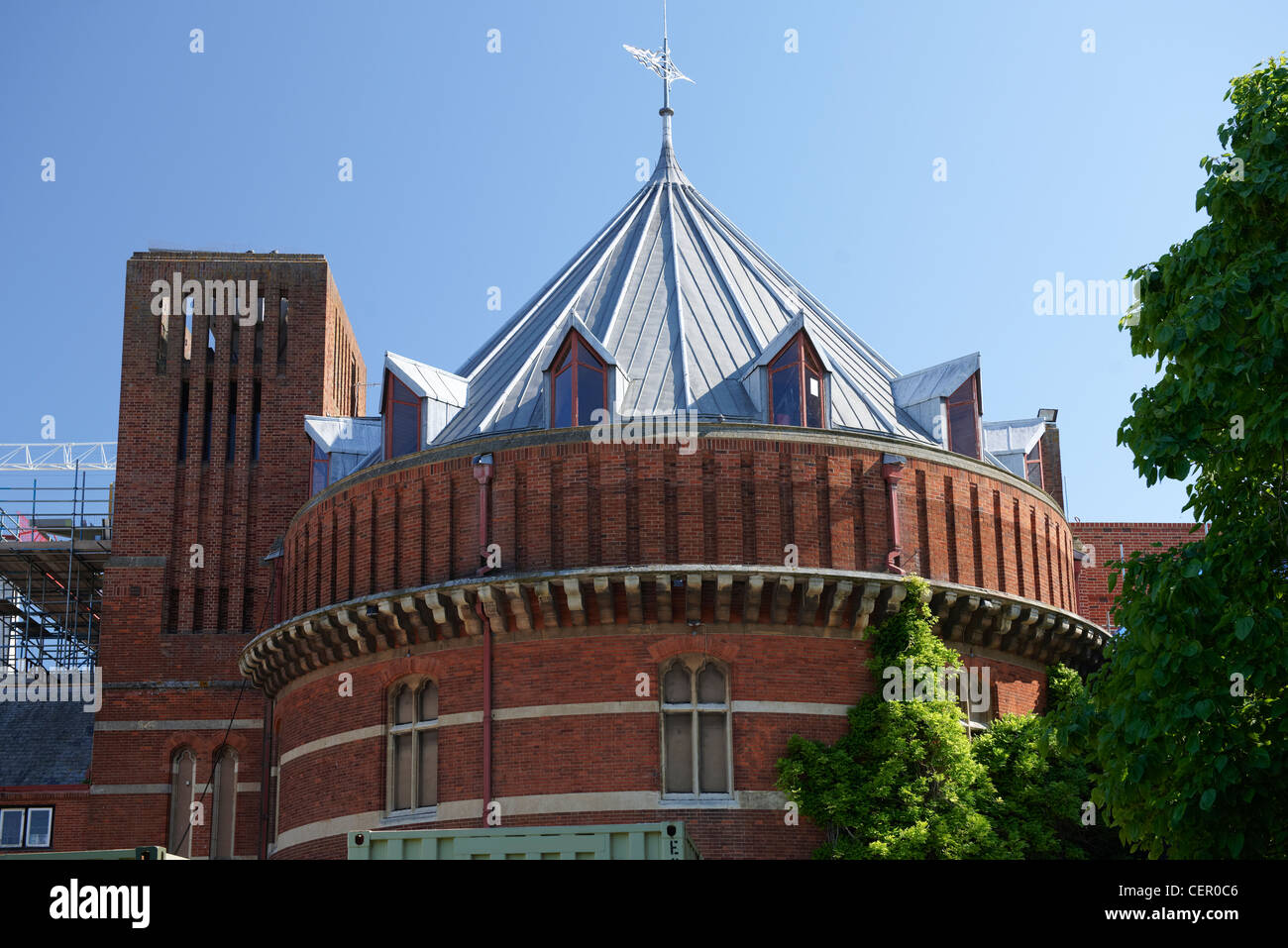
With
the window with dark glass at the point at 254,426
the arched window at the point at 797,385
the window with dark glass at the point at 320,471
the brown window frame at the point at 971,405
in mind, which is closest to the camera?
the arched window at the point at 797,385

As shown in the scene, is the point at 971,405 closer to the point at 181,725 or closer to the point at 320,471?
the point at 320,471

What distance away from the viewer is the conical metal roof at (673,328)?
2980cm

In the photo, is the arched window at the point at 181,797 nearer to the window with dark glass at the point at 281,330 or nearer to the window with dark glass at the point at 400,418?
the window with dark glass at the point at 281,330

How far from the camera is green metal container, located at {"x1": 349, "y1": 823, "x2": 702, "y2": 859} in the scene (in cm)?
1772

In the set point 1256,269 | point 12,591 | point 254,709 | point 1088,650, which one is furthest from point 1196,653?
point 12,591

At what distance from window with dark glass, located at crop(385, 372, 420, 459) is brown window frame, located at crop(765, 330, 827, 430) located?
23.2ft

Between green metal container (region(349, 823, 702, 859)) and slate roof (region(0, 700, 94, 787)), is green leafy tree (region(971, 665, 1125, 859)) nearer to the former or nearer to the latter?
green metal container (region(349, 823, 702, 859))

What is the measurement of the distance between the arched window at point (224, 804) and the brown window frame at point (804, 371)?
1575 cm

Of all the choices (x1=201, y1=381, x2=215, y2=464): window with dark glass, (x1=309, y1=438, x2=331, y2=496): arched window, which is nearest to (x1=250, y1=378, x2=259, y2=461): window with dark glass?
(x1=201, y1=381, x2=215, y2=464): window with dark glass

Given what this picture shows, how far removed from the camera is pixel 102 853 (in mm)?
16344

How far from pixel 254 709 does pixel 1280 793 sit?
25291 mm

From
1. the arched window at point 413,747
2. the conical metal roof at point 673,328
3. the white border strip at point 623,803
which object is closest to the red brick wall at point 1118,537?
the conical metal roof at point 673,328

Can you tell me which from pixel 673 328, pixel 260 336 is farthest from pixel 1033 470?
pixel 260 336

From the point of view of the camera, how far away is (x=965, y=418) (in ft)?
102
